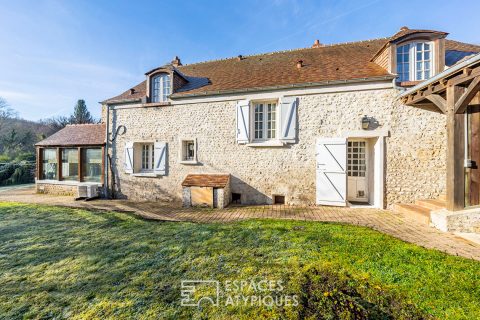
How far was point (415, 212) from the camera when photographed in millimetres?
5184

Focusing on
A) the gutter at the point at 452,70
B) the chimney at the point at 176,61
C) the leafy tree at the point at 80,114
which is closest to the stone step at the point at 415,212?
the gutter at the point at 452,70

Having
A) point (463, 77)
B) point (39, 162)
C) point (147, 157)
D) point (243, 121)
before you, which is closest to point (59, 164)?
point (39, 162)

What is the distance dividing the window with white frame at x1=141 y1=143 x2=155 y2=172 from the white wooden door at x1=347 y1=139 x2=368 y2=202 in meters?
7.94

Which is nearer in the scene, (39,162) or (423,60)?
(423,60)

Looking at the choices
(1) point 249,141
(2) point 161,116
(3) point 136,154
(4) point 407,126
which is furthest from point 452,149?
(3) point 136,154

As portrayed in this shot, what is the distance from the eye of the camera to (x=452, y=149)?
4.18 meters

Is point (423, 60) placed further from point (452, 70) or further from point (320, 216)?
point (320, 216)

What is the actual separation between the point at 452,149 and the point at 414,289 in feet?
11.5

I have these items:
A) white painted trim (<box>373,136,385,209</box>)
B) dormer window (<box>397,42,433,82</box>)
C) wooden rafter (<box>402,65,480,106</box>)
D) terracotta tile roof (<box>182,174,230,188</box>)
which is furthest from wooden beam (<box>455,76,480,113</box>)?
terracotta tile roof (<box>182,174,230,188</box>)

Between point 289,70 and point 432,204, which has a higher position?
point 289,70

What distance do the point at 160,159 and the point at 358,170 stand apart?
761 centimetres

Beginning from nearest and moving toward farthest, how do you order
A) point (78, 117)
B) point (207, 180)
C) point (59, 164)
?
1. point (207, 180)
2. point (59, 164)
3. point (78, 117)

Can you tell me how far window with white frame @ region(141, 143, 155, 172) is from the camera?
344 inches

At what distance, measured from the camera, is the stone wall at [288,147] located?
6047 millimetres
